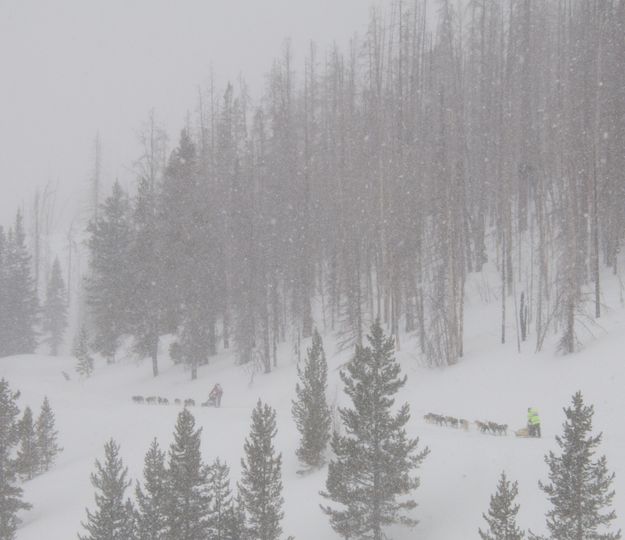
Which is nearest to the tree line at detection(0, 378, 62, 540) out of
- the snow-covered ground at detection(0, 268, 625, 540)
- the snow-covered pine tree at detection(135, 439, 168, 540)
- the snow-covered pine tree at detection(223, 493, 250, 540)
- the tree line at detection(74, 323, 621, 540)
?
the snow-covered ground at detection(0, 268, 625, 540)

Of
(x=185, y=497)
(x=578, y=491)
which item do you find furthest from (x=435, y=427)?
(x=185, y=497)

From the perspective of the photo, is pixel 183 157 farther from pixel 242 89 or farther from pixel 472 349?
pixel 472 349

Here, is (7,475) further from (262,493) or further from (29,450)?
(262,493)

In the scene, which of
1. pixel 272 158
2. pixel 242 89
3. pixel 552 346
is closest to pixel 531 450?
pixel 552 346

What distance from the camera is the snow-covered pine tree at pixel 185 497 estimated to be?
1582cm

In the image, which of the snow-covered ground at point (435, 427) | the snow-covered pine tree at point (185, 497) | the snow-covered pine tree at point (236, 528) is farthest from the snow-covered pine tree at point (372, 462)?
the snow-covered pine tree at point (185, 497)

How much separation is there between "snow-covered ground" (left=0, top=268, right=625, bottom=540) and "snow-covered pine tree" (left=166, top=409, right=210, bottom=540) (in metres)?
2.83

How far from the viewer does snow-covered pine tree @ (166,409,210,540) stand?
1582 cm

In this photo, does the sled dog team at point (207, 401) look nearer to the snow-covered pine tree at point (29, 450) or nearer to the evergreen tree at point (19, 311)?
the snow-covered pine tree at point (29, 450)

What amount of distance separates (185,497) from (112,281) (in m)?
29.1

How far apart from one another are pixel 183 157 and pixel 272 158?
21.1 ft

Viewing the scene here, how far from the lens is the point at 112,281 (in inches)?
1668

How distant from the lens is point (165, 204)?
3881cm

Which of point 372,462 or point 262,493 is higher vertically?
point 372,462
